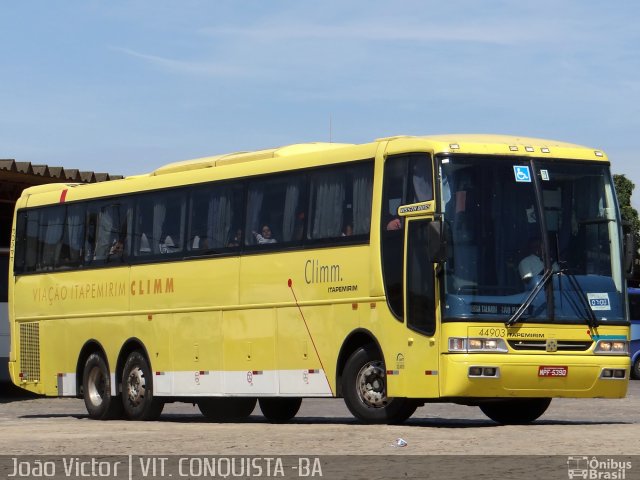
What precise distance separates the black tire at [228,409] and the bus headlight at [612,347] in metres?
6.95

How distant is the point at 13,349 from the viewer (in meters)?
27.7

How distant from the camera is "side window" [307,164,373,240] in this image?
20.0 m

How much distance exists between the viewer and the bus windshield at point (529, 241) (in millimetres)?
18734

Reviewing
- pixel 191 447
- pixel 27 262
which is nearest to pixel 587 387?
pixel 191 447

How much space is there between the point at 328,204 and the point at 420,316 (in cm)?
234

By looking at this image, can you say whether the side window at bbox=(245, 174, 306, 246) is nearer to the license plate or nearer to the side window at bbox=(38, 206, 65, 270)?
the license plate

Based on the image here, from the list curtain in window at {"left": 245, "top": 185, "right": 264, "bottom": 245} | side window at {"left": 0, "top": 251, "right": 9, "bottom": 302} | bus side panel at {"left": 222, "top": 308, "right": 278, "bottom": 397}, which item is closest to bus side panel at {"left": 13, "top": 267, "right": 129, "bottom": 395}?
bus side panel at {"left": 222, "top": 308, "right": 278, "bottom": 397}

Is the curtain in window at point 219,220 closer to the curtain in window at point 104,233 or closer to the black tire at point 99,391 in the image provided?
the curtain in window at point 104,233

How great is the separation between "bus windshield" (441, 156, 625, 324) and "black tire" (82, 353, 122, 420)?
26.2ft

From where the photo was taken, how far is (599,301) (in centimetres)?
1941

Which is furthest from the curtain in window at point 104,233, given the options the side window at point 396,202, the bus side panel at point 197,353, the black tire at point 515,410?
the black tire at point 515,410

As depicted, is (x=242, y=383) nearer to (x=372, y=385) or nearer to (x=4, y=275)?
(x=372, y=385)

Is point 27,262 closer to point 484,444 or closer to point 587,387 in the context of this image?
point 587,387

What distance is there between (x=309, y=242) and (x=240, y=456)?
22.5 ft
